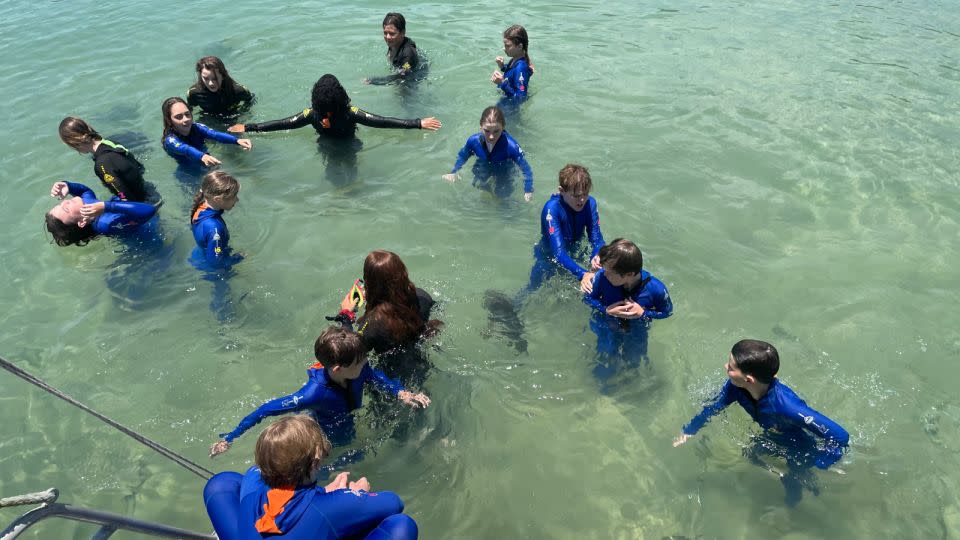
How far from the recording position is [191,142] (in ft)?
23.7

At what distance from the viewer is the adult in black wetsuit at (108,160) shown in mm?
5785

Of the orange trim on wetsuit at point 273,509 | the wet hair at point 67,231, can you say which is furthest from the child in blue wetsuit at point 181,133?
the orange trim on wetsuit at point 273,509

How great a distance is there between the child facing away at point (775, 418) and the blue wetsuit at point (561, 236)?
1.63 metres

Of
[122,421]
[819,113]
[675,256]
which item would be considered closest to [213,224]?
[122,421]

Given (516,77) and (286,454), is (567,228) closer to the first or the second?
(286,454)

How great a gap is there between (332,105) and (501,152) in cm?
225

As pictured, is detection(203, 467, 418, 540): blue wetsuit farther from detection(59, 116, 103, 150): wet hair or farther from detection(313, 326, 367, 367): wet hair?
detection(59, 116, 103, 150): wet hair

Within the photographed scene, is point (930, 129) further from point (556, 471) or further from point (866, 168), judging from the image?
point (556, 471)

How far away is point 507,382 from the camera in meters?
4.87

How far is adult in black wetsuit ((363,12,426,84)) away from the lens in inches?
356

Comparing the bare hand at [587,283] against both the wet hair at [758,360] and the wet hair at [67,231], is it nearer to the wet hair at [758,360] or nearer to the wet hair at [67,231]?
the wet hair at [758,360]

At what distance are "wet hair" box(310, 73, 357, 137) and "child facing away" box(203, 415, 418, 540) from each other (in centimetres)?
527

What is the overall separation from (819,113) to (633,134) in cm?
291

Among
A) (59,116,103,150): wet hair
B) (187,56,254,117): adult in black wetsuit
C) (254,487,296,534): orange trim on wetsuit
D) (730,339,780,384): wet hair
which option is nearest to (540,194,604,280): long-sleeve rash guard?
(730,339,780,384): wet hair
